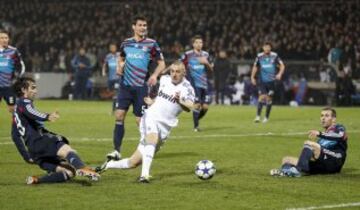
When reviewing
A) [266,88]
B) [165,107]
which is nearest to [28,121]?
[165,107]

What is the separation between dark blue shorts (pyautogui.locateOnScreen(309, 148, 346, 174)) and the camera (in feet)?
38.3

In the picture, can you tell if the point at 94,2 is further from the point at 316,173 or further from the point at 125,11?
the point at 316,173

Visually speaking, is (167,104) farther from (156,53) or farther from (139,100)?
(156,53)

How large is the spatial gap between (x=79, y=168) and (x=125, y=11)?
36.1 meters

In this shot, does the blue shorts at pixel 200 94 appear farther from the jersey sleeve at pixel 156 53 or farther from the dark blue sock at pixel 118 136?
the dark blue sock at pixel 118 136

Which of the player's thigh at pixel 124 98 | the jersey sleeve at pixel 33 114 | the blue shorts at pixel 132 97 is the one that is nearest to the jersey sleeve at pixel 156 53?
the blue shorts at pixel 132 97

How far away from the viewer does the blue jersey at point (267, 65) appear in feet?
81.2

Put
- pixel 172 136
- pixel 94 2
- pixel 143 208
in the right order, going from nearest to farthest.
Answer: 1. pixel 143 208
2. pixel 172 136
3. pixel 94 2

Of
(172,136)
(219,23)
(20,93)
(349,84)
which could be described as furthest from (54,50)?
(20,93)

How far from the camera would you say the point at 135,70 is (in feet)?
48.0

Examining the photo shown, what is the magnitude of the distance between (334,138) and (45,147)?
13.7 ft

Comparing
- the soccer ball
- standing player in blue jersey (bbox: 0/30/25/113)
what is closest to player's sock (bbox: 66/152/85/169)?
the soccer ball

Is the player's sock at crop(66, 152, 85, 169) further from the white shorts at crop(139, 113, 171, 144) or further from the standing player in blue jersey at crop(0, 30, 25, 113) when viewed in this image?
the standing player in blue jersey at crop(0, 30, 25, 113)

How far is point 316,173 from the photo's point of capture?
1198cm
